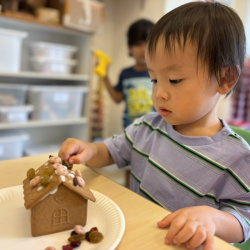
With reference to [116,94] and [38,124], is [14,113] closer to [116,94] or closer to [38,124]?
[38,124]

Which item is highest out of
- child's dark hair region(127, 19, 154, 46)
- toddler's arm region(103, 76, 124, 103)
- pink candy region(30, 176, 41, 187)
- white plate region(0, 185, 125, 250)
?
child's dark hair region(127, 19, 154, 46)

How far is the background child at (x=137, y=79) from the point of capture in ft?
5.04

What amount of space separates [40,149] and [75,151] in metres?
1.43

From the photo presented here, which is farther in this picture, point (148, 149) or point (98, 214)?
point (148, 149)

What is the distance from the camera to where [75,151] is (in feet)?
1.99

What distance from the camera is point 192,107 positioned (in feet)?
1.85

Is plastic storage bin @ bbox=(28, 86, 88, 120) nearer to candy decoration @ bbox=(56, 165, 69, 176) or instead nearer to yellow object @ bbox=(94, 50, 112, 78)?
yellow object @ bbox=(94, 50, 112, 78)

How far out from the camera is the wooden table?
38 centimetres

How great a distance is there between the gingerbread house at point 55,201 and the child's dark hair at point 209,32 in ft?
1.07

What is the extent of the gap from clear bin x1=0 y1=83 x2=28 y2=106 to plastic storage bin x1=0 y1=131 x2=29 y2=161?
217mm

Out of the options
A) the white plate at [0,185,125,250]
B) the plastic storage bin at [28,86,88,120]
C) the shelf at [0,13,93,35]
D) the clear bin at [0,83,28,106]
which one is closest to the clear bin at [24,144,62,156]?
the plastic storage bin at [28,86,88,120]

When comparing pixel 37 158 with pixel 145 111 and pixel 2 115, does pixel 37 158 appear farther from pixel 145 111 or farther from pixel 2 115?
pixel 2 115

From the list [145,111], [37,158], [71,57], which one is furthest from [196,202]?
[71,57]

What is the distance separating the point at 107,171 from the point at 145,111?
2.04 feet
